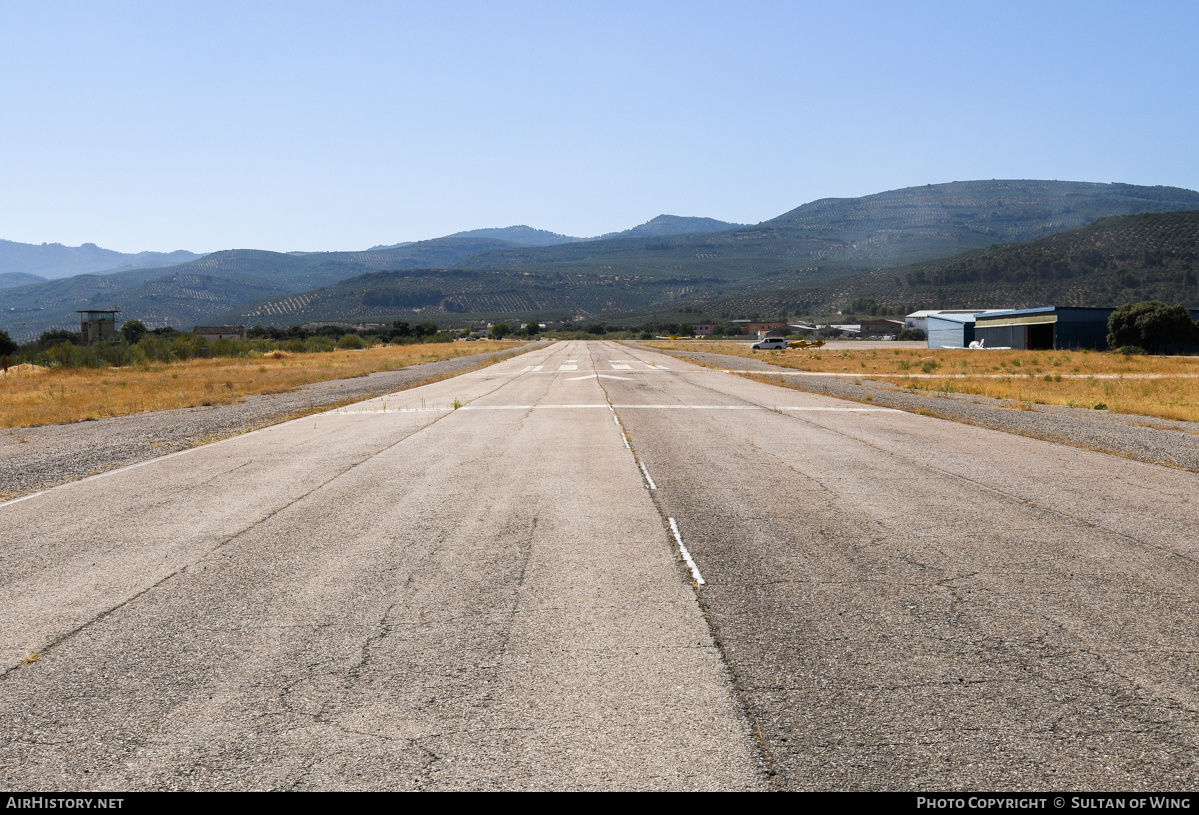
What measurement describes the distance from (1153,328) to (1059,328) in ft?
25.8

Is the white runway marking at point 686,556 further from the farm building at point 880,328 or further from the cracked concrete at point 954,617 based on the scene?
the farm building at point 880,328

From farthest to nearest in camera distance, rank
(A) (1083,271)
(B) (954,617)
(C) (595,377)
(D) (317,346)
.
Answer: (A) (1083,271)
(D) (317,346)
(C) (595,377)
(B) (954,617)

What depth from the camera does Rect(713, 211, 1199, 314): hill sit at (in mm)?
132250

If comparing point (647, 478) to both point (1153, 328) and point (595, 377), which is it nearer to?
point (595, 377)

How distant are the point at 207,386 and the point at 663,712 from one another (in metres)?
34.5

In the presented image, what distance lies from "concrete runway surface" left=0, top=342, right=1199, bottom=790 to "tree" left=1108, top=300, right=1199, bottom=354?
218 feet

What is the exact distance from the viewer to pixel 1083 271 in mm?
147500

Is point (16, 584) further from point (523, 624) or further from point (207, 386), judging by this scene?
point (207, 386)

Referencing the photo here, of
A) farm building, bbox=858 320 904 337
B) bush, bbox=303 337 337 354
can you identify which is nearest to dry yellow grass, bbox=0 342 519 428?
bush, bbox=303 337 337 354

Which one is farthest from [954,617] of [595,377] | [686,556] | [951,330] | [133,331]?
[133,331]

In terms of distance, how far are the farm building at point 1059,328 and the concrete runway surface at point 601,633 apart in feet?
230

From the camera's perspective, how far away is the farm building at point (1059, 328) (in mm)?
73250

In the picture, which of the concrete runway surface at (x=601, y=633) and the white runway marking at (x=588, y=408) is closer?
the concrete runway surface at (x=601, y=633)

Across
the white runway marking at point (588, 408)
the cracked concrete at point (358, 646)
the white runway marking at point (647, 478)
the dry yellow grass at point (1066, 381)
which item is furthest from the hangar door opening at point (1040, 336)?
the cracked concrete at point (358, 646)
